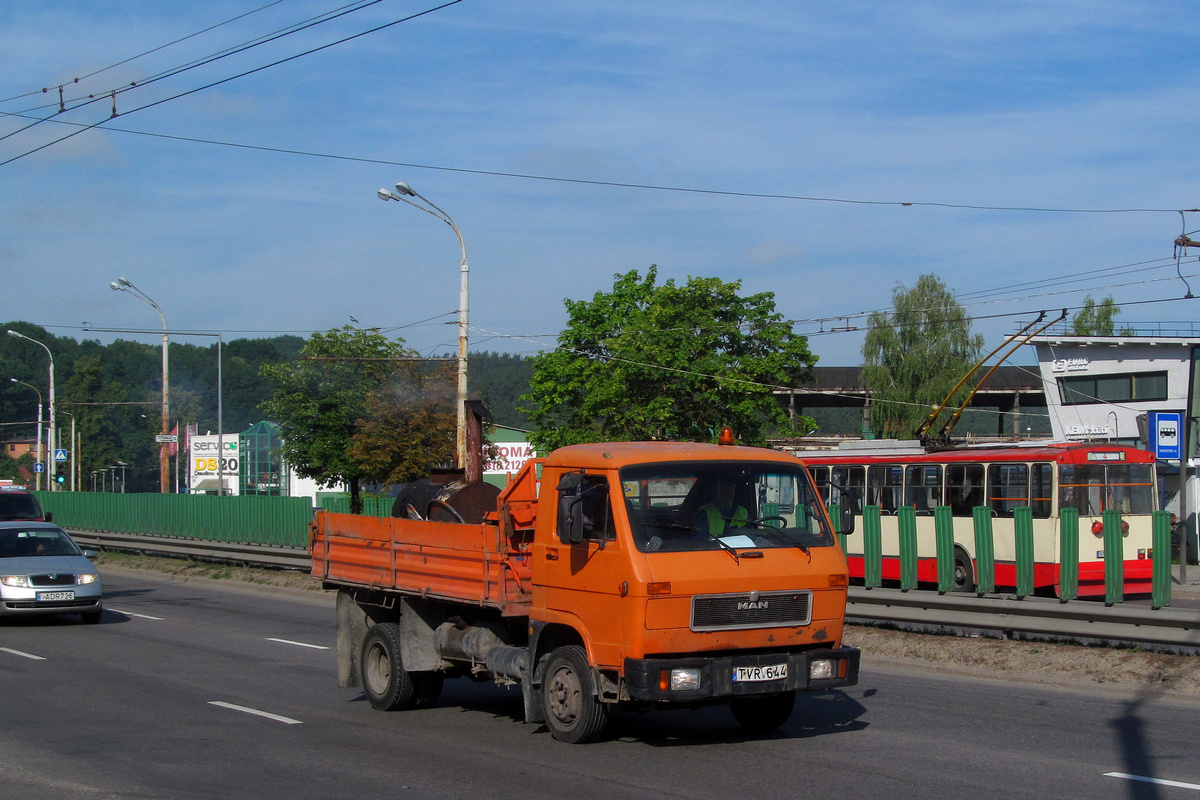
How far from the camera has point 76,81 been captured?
18312 mm

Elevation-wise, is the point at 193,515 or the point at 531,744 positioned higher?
the point at 193,515

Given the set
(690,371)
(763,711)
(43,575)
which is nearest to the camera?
(763,711)

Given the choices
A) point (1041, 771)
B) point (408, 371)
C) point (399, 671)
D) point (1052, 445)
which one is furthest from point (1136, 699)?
point (408, 371)

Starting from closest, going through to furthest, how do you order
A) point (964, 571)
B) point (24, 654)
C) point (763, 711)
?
point (763, 711) → point (24, 654) → point (964, 571)

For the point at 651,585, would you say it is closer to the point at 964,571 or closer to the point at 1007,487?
the point at 1007,487

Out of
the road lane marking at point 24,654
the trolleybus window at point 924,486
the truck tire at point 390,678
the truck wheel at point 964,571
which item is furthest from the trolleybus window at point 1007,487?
the road lane marking at point 24,654

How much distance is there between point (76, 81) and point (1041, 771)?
56.0 feet

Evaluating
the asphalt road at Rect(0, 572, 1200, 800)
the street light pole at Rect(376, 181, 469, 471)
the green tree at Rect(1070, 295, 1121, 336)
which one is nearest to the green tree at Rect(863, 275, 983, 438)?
the green tree at Rect(1070, 295, 1121, 336)

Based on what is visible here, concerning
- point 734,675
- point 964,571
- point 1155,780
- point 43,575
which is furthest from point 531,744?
point 964,571

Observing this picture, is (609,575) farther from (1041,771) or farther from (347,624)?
(347,624)

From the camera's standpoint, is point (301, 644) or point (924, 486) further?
point (924, 486)

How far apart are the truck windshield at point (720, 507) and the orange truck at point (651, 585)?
0.01 m

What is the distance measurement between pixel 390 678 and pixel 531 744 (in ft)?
6.98

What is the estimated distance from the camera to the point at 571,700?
8.31 m
